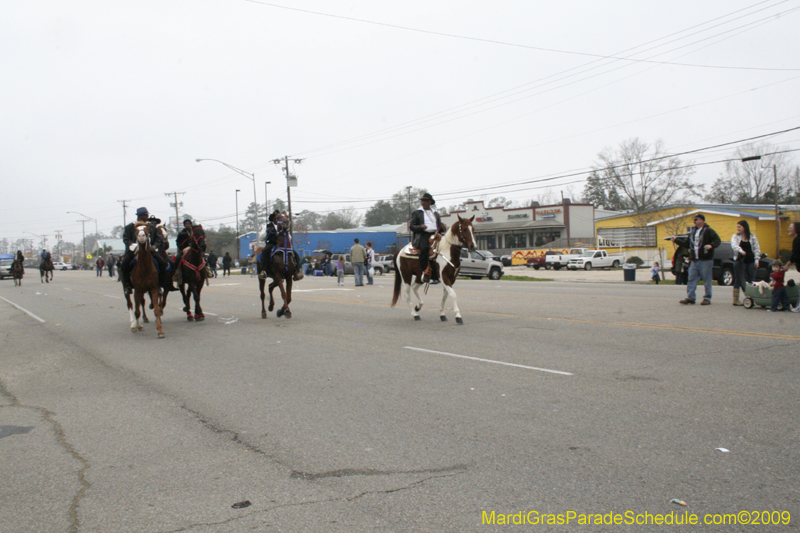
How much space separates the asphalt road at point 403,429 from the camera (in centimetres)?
383

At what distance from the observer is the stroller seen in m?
12.2

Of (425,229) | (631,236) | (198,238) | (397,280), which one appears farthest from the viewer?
(631,236)

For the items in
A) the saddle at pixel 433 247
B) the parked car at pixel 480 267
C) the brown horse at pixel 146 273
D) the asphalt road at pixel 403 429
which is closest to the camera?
the asphalt road at pixel 403 429

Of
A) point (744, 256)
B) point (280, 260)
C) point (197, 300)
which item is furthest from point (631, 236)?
point (197, 300)

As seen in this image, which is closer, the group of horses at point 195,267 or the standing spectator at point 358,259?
the group of horses at point 195,267

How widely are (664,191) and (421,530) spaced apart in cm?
7464

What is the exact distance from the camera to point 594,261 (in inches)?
1925

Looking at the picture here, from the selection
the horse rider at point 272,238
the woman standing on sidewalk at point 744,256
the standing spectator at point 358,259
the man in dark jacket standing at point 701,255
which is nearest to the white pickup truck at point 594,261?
the standing spectator at point 358,259

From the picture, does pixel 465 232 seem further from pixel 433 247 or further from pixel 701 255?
pixel 701 255

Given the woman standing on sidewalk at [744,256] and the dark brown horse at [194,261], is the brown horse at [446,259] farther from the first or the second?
the woman standing on sidewalk at [744,256]

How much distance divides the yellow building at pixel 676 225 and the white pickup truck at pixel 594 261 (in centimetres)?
305

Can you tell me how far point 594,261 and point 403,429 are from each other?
4639cm

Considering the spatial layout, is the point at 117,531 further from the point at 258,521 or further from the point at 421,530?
the point at 421,530

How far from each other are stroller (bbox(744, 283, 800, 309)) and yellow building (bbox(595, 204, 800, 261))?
1104 inches
